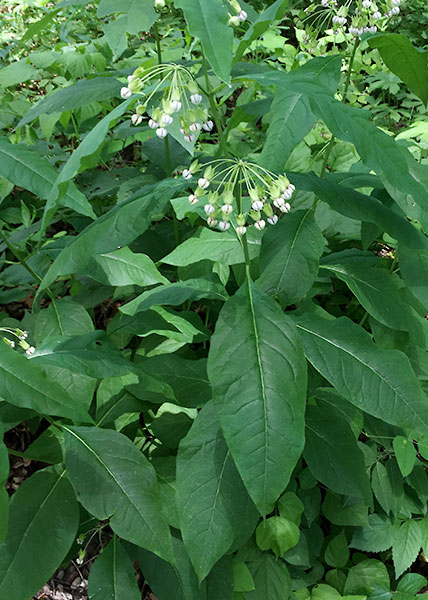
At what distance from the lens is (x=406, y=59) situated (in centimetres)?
164

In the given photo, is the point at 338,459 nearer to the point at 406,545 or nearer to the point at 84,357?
the point at 406,545

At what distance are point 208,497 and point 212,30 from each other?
1357 millimetres

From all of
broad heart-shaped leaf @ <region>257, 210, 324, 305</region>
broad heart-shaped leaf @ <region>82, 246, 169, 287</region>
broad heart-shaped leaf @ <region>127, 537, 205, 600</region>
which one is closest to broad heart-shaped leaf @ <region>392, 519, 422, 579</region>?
broad heart-shaped leaf @ <region>127, 537, 205, 600</region>

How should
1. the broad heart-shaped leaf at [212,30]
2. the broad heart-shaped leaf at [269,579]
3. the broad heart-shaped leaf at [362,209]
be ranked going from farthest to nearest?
the broad heart-shaped leaf at [269,579] → the broad heart-shaped leaf at [362,209] → the broad heart-shaped leaf at [212,30]

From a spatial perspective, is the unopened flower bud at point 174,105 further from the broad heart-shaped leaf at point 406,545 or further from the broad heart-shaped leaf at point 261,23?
the broad heart-shaped leaf at point 406,545

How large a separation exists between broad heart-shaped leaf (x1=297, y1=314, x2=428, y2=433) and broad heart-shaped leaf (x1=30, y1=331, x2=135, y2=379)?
2.09ft

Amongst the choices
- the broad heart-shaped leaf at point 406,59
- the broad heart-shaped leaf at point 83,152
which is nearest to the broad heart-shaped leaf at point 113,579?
the broad heart-shaped leaf at point 83,152

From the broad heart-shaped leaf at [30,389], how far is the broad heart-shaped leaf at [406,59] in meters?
1.41

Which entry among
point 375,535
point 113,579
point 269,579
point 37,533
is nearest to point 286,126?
point 37,533

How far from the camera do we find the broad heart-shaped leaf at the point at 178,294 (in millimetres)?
1813

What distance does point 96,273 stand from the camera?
2.11m

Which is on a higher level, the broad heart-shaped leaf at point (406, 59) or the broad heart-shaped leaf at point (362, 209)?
the broad heart-shaped leaf at point (406, 59)

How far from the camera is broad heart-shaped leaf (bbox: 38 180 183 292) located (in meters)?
1.61

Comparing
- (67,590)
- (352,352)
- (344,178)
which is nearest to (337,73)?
(344,178)
